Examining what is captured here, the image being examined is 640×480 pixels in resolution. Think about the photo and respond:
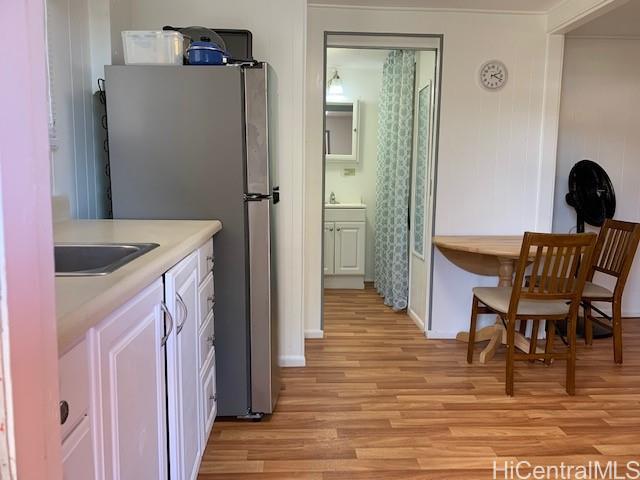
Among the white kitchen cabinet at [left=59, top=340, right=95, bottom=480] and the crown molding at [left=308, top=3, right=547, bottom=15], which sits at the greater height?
the crown molding at [left=308, top=3, right=547, bottom=15]

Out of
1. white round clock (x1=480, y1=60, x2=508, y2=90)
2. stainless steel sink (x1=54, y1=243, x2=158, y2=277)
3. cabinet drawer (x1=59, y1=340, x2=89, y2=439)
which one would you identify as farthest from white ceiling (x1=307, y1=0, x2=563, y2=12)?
cabinet drawer (x1=59, y1=340, x2=89, y2=439)

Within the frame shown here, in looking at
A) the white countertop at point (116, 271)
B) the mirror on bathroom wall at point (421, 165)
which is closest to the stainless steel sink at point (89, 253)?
the white countertop at point (116, 271)

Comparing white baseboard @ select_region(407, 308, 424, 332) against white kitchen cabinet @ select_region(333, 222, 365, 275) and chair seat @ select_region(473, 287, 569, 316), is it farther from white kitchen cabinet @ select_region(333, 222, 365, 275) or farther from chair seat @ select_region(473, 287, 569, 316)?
white kitchen cabinet @ select_region(333, 222, 365, 275)

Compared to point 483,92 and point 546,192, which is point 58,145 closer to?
point 483,92

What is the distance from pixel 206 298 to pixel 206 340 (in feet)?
0.54

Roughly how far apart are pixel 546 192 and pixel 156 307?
2869 millimetres

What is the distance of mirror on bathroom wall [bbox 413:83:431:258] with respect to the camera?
3441 mm

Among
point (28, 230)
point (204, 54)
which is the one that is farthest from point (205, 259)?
point (28, 230)

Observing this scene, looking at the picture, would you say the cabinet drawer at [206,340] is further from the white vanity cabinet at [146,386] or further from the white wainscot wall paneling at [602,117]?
the white wainscot wall paneling at [602,117]

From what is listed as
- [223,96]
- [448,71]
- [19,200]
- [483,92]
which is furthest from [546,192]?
[19,200]

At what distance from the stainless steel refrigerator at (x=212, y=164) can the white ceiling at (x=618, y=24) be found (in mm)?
2427

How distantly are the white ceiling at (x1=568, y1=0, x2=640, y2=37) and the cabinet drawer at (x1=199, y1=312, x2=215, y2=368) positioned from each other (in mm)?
2950

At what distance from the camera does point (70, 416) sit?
756 millimetres

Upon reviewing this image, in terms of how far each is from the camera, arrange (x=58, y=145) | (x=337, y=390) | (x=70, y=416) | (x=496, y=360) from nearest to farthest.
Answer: (x=70, y=416) < (x=58, y=145) < (x=337, y=390) < (x=496, y=360)
